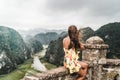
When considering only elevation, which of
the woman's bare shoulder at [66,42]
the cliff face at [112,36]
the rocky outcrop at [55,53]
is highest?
the woman's bare shoulder at [66,42]

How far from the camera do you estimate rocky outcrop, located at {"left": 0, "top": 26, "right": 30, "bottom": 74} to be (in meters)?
107

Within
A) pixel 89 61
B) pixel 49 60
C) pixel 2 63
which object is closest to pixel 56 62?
pixel 49 60

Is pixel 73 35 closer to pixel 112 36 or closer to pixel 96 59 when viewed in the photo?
pixel 96 59

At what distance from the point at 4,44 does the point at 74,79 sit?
417 ft

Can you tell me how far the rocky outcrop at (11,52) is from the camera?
107331 millimetres

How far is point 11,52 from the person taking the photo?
132m

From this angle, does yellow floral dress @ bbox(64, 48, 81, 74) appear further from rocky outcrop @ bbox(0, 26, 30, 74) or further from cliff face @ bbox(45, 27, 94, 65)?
rocky outcrop @ bbox(0, 26, 30, 74)

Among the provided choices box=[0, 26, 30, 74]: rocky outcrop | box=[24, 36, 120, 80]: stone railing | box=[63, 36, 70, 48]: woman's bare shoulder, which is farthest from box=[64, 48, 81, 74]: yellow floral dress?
box=[0, 26, 30, 74]: rocky outcrop

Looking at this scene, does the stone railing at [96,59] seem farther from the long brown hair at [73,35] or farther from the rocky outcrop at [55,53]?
the rocky outcrop at [55,53]

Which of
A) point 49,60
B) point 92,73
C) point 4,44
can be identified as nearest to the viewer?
point 92,73

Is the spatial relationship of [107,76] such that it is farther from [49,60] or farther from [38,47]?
[38,47]

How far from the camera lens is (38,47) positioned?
171250 millimetres

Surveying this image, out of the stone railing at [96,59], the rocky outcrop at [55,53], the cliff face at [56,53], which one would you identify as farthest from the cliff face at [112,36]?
the stone railing at [96,59]

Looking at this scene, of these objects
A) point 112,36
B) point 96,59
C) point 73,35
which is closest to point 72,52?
point 73,35
